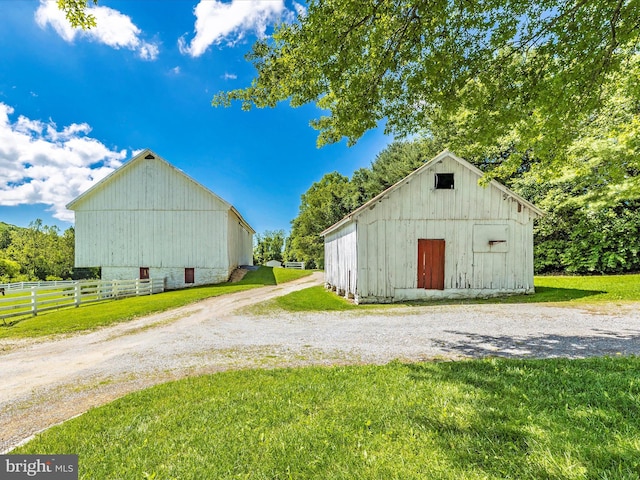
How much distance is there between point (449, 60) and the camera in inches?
229

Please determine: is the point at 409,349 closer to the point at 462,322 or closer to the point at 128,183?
the point at 462,322

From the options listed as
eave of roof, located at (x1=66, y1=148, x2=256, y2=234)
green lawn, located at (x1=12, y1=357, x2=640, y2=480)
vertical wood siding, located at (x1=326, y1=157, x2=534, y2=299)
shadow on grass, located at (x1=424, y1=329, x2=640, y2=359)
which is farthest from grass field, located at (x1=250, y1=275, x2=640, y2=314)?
eave of roof, located at (x1=66, y1=148, x2=256, y2=234)

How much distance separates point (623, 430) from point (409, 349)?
146 inches

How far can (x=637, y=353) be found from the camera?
552cm

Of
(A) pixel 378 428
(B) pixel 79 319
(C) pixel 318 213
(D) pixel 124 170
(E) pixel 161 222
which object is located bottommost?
(B) pixel 79 319

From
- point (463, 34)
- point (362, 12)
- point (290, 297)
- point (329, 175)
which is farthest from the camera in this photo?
point (329, 175)

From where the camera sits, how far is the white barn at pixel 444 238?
12.6 m

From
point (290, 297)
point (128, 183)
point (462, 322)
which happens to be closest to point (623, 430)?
point (462, 322)

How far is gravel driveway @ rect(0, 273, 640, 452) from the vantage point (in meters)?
4.90

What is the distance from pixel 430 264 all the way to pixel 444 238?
49.0 inches

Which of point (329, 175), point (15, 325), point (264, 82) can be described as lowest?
point (15, 325)

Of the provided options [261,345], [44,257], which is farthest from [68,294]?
[44,257]

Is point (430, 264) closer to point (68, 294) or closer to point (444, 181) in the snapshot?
point (444, 181)

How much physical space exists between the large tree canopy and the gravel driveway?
465cm
